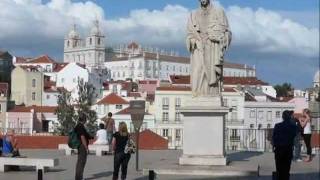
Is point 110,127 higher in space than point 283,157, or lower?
higher

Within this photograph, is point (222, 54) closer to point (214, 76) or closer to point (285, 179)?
point (214, 76)

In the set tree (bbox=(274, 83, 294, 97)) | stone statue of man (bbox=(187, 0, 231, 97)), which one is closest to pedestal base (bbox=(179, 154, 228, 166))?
stone statue of man (bbox=(187, 0, 231, 97))

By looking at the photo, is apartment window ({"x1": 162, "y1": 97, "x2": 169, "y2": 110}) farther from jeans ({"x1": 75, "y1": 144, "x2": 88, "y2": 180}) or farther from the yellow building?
jeans ({"x1": 75, "y1": 144, "x2": 88, "y2": 180})

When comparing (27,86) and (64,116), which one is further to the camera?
(27,86)

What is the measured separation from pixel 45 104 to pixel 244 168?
124312 millimetres

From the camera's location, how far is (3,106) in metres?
118

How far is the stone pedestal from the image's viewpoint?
18.0 meters

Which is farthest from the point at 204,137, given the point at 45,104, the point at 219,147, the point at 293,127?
the point at 45,104

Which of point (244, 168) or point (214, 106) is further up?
point (214, 106)

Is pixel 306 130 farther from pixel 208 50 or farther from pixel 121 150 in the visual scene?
pixel 121 150

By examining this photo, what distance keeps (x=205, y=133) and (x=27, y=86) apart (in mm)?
122936

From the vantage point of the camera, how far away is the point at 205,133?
18047 mm

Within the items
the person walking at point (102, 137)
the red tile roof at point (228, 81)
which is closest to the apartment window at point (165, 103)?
the red tile roof at point (228, 81)

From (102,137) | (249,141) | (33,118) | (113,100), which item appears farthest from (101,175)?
(113,100)
